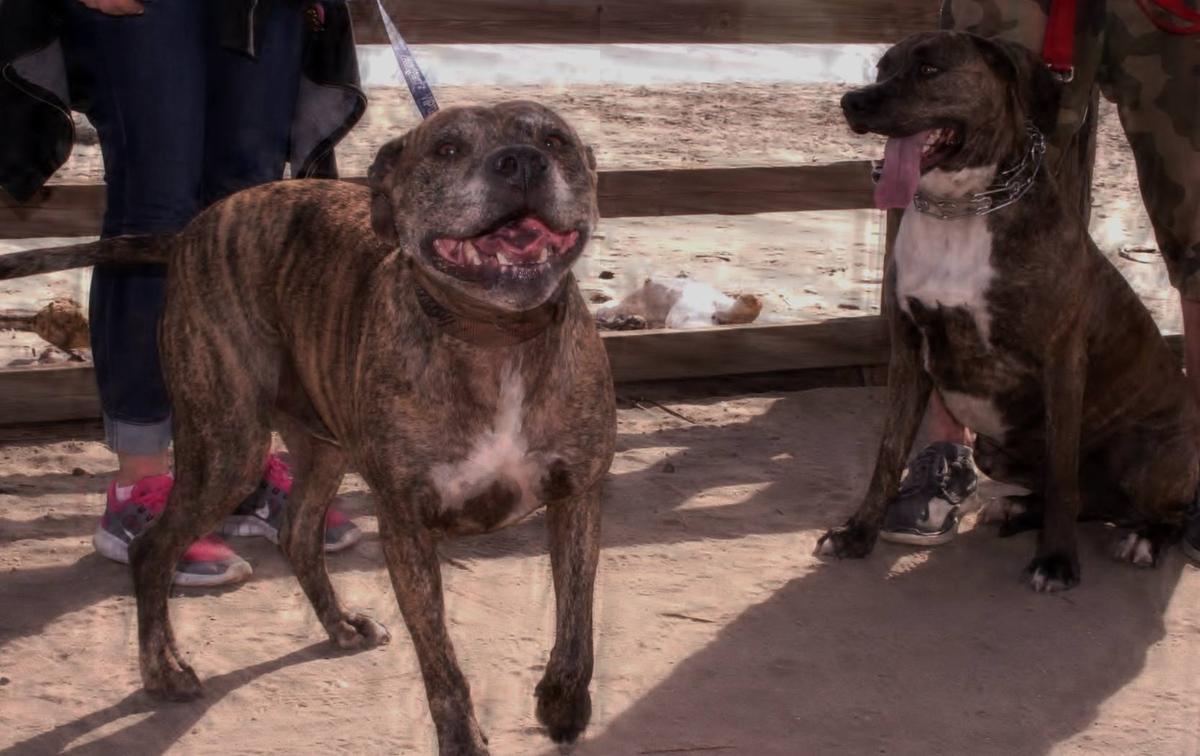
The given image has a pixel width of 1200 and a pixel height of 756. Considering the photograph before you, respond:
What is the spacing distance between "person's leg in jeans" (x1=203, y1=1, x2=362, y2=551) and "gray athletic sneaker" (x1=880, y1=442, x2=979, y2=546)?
7.05 ft

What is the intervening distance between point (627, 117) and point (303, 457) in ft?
25.3

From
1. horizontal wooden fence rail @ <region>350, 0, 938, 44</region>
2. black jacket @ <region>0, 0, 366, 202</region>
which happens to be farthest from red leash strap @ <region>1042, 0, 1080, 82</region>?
black jacket @ <region>0, 0, 366, 202</region>

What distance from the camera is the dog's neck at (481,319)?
335 cm

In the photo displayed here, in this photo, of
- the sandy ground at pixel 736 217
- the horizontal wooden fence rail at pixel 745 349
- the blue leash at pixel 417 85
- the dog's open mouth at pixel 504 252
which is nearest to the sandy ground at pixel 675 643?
the horizontal wooden fence rail at pixel 745 349

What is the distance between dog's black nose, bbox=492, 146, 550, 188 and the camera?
10.5 feet

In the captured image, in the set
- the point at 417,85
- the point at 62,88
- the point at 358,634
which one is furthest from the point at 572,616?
the point at 62,88

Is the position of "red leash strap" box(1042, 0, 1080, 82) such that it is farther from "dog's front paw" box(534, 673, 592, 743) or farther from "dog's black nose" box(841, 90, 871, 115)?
"dog's front paw" box(534, 673, 592, 743)

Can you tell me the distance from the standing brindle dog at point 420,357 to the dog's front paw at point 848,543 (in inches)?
57.5

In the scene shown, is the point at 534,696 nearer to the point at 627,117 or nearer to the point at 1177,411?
the point at 1177,411

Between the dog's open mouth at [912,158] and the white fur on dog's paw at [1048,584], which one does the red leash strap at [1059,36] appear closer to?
the dog's open mouth at [912,158]

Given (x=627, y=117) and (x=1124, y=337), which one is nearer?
(x=1124, y=337)

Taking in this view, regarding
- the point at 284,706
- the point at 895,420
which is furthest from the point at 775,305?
the point at 284,706

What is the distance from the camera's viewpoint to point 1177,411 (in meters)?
5.01

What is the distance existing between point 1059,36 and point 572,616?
2602 mm
